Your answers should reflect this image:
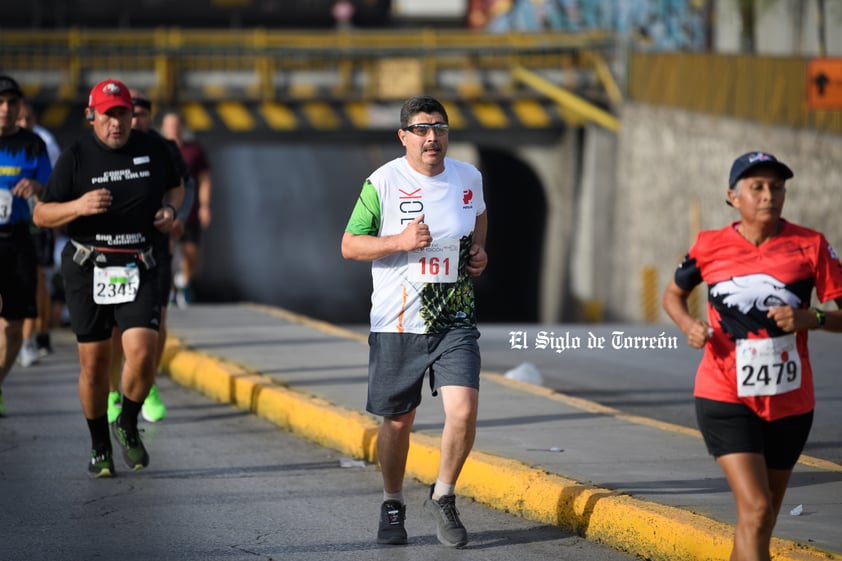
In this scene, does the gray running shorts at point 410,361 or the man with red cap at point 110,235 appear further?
the man with red cap at point 110,235

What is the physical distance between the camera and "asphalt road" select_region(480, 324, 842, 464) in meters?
11.0

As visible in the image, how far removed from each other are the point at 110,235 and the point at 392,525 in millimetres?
2382

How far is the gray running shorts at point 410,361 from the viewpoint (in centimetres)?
700

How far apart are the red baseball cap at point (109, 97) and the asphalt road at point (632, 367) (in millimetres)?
4380

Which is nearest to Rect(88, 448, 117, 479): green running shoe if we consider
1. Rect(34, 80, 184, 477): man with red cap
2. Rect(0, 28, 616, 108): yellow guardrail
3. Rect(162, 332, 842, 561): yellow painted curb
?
Rect(34, 80, 184, 477): man with red cap

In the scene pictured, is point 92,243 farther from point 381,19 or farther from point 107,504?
point 381,19

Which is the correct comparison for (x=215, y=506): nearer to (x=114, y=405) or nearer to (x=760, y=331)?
(x=114, y=405)

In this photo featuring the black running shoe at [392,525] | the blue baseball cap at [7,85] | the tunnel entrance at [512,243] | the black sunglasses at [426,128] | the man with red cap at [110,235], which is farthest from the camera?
the tunnel entrance at [512,243]

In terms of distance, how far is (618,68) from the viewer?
28.4 metres

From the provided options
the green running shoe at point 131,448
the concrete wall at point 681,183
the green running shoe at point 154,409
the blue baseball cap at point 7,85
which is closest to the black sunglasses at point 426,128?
the green running shoe at point 131,448

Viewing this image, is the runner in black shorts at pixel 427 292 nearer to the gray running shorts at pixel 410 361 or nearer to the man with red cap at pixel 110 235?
the gray running shorts at pixel 410 361

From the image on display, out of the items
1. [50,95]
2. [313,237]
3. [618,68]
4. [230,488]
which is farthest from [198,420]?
[313,237]

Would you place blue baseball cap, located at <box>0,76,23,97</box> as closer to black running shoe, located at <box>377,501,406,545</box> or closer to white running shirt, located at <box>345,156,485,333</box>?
white running shirt, located at <box>345,156,485,333</box>

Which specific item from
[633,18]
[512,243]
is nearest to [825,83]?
[512,243]
